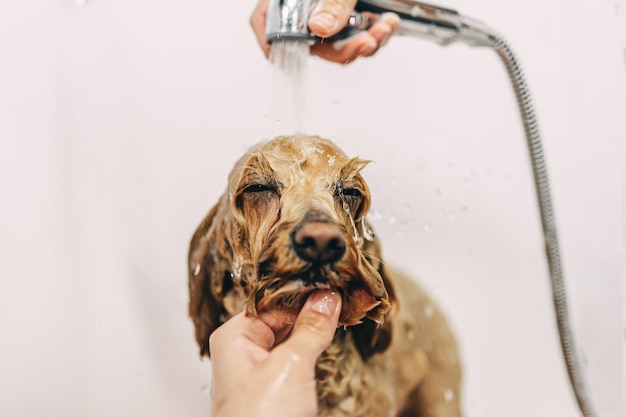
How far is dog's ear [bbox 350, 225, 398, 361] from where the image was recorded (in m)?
0.97

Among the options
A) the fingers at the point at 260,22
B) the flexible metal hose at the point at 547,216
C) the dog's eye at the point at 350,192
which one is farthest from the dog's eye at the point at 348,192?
the flexible metal hose at the point at 547,216

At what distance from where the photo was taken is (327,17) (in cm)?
93

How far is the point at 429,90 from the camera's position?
1.46 meters

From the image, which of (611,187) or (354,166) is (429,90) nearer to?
(611,187)

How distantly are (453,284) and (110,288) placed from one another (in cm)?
77

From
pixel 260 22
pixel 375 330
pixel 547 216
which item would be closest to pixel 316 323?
pixel 375 330

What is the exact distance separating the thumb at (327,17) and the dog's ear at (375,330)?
0.97 feet

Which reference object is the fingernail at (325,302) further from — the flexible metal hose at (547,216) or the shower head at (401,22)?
the flexible metal hose at (547,216)

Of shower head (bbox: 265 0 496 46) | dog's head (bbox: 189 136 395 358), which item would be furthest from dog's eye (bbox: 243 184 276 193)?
shower head (bbox: 265 0 496 46)

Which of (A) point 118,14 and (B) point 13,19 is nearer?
(B) point 13,19

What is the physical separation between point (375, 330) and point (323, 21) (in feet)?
1.51

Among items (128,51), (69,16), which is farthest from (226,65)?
(69,16)

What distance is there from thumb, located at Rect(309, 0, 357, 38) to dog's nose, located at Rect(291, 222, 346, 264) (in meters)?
0.37

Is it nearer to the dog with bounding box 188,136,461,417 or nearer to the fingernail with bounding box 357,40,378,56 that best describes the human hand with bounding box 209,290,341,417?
the dog with bounding box 188,136,461,417
